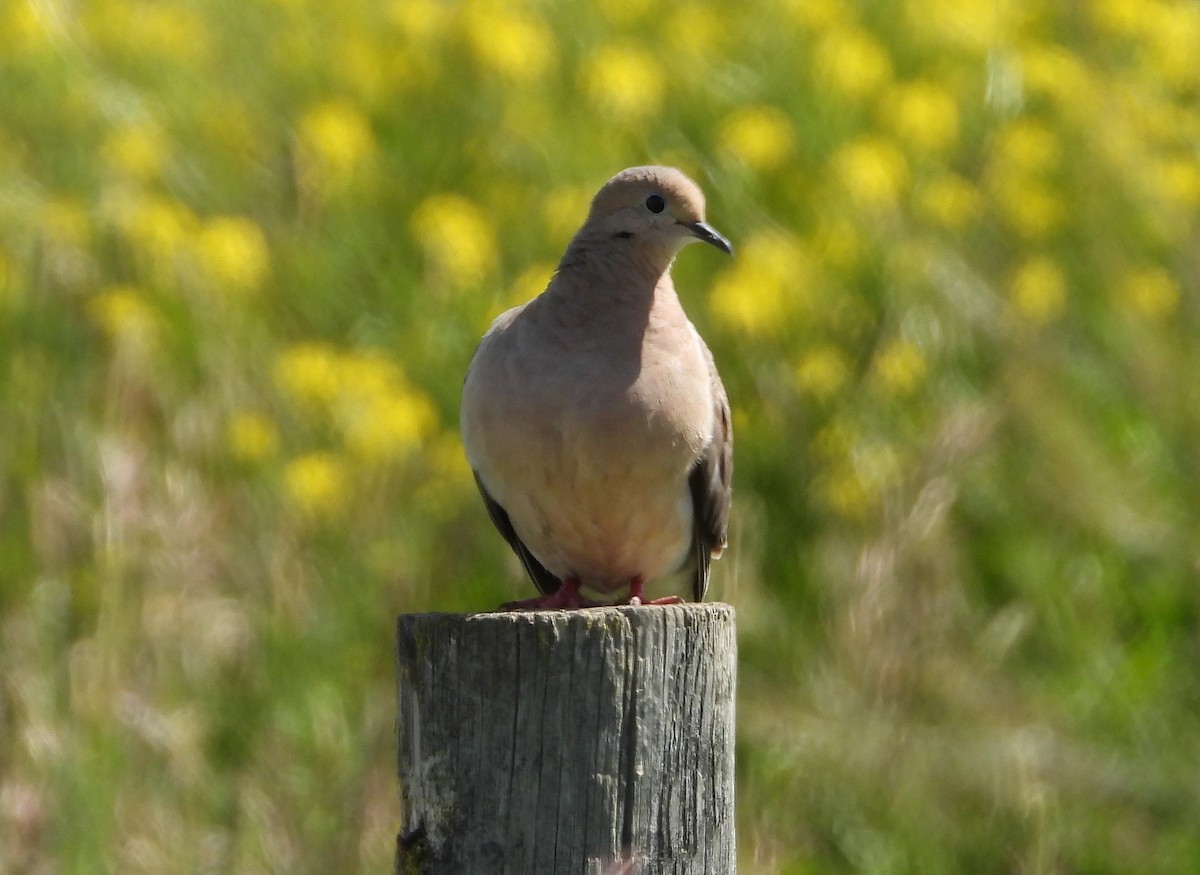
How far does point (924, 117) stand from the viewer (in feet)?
22.7

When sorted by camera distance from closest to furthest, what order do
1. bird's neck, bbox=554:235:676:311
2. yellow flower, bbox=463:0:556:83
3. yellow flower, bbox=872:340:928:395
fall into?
bird's neck, bbox=554:235:676:311 < yellow flower, bbox=872:340:928:395 < yellow flower, bbox=463:0:556:83

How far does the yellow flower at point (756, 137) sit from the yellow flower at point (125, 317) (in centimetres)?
224

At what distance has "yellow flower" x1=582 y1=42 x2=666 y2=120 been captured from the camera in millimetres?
6863

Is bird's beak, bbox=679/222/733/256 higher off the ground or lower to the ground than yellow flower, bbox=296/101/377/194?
lower

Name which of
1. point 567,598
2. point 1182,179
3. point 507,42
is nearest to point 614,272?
point 567,598

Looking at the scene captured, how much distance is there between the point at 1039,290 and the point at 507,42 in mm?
2434

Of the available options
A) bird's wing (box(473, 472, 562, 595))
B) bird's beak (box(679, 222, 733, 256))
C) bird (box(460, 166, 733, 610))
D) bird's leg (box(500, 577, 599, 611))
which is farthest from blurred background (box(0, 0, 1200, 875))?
bird's beak (box(679, 222, 733, 256))

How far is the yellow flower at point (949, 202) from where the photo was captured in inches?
252

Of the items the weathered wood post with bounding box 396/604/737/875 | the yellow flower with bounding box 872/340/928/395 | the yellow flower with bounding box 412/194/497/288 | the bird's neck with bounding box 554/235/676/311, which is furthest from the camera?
the yellow flower with bounding box 412/194/497/288

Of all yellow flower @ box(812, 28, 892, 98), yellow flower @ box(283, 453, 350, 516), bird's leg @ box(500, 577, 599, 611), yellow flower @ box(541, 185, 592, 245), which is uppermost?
yellow flower @ box(812, 28, 892, 98)

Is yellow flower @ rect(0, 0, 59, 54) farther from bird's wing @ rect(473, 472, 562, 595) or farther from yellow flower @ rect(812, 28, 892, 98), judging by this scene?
bird's wing @ rect(473, 472, 562, 595)

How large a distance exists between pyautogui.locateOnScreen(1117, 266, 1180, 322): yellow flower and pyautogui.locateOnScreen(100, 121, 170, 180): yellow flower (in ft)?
12.4

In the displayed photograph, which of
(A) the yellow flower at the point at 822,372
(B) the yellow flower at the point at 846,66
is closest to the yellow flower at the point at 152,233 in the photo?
(A) the yellow flower at the point at 822,372

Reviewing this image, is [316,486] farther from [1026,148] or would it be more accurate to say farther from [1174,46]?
[1174,46]
